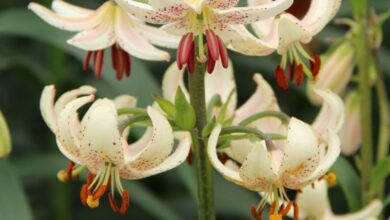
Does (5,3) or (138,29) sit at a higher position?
(138,29)

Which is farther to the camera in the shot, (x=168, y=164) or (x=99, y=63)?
(x=99, y=63)

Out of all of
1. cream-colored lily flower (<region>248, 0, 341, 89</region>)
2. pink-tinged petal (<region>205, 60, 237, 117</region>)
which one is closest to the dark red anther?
cream-colored lily flower (<region>248, 0, 341, 89</region>)

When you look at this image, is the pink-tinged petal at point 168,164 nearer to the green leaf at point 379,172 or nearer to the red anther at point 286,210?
the red anther at point 286,210

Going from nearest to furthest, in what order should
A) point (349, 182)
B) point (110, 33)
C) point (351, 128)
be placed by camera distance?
point (110, 33) → point (349, 182) → point (351, 128)

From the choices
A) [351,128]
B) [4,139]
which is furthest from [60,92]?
[4,139]

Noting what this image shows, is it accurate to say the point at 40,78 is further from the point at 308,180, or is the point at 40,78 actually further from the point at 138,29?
the point at 308,180

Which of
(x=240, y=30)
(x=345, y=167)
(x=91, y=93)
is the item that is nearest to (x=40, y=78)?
(x=345, y=167)

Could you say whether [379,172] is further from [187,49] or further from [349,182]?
[187,49]
